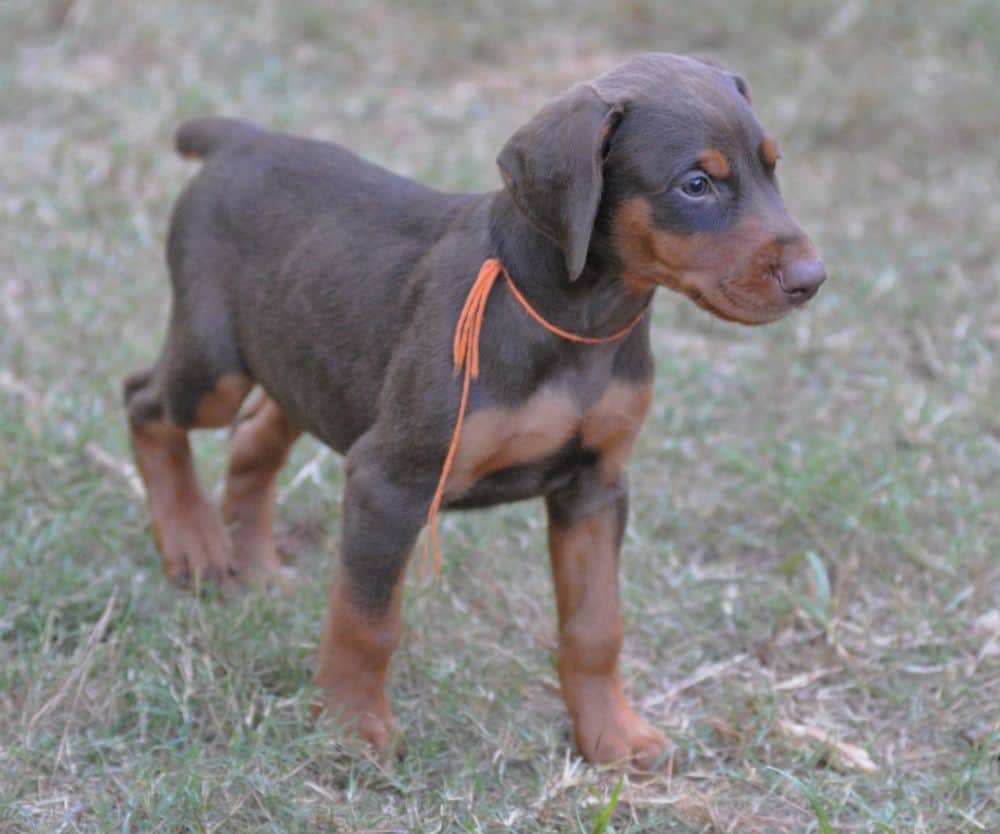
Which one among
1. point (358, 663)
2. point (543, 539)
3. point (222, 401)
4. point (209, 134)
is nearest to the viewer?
point (358, 663)

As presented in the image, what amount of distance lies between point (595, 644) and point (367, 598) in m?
0.71

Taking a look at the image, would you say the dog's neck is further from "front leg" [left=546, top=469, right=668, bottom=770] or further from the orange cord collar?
"front leg" [left=546, top=469, right=668, bottom=770]

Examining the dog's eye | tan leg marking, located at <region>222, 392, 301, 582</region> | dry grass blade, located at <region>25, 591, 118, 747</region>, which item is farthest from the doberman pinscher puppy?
dry grass blade, located at <region>25, 591, 118, 747</region>

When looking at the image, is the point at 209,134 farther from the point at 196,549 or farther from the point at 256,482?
the point at 196,549

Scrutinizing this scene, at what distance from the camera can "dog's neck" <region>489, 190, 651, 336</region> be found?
401 centimetres

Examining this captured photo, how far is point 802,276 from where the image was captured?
12.0 ft

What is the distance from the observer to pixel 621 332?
4113 millimetres

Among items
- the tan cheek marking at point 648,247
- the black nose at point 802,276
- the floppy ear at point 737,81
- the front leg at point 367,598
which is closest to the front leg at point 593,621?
the front leg at point 367,598

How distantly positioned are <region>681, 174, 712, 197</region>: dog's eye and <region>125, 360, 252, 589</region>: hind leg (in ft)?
6.80

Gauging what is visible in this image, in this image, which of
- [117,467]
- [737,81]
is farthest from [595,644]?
[117,467]

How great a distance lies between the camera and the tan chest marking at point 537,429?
4027mm

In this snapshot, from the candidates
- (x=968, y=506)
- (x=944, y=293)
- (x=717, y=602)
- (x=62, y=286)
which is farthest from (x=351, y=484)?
(x=944, y=293)

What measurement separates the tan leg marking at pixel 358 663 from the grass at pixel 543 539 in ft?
0.34

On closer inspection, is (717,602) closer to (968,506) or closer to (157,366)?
(968,506)
